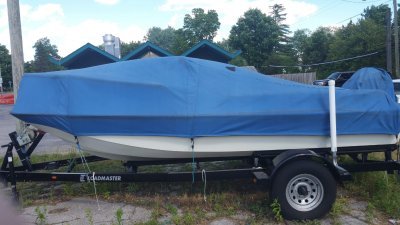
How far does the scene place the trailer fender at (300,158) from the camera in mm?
4754

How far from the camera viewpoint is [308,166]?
4777 mm

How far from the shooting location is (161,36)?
130000mm

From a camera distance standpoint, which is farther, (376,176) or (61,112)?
(376,176)

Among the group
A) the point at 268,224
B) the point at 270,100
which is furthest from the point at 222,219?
the point at 270,100

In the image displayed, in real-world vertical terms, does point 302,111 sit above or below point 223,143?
above

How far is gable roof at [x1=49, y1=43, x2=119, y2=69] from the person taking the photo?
60.7ft

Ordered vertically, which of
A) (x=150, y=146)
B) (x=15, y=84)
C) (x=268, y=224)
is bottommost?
(x=268, y=224)

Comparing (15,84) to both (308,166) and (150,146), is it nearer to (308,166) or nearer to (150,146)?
(150,146)

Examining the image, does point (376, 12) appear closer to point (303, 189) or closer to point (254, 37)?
point (254, 37)

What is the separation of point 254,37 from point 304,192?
5847 cm

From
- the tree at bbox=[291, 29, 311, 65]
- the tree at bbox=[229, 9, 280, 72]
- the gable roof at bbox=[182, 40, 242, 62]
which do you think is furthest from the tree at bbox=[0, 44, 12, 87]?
the gable roof at bbox=[182, 40, 242, 62]

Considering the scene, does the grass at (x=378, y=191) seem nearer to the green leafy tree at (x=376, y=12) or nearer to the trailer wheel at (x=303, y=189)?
the trailer wheel at (x=303, y=189)

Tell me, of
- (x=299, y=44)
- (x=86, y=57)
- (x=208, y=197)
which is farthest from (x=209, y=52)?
(x=299, y=44)

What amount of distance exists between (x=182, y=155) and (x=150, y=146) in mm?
480
